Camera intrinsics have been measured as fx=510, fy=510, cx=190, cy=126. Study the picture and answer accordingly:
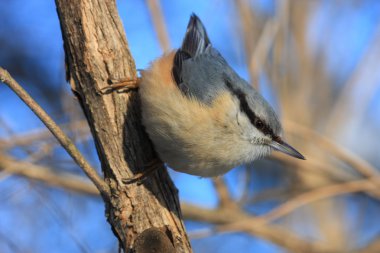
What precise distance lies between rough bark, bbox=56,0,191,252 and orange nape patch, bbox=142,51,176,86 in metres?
0.22

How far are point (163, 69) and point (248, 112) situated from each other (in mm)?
499

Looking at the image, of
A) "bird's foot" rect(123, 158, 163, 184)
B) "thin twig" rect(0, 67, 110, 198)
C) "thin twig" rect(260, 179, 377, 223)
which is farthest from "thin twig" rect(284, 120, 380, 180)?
"thin twig" rect(0, 67, 110, 198)

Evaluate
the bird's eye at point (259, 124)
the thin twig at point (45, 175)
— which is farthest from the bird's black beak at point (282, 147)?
the thin twig at point (45, 175)

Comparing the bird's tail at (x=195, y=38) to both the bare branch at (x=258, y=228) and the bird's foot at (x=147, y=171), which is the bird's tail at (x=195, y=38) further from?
the bare branch at (x=258, y=228)

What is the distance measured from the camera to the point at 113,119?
2.38 m

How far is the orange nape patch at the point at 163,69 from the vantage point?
8.56ft

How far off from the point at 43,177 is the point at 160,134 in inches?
52.6

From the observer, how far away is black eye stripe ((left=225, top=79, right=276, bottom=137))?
2619 millimetres

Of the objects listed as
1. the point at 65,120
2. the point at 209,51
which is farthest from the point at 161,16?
the point at 65,120

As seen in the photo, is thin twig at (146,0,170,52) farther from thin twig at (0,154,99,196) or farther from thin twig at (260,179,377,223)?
thin twig at (260,179,377,223)

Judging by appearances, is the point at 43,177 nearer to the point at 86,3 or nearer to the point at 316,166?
the point at 86,3

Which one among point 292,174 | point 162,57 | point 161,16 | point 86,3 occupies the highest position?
point 161,16

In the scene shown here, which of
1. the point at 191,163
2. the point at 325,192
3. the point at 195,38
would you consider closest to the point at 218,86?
the point at 191,163

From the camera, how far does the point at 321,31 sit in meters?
5.07
